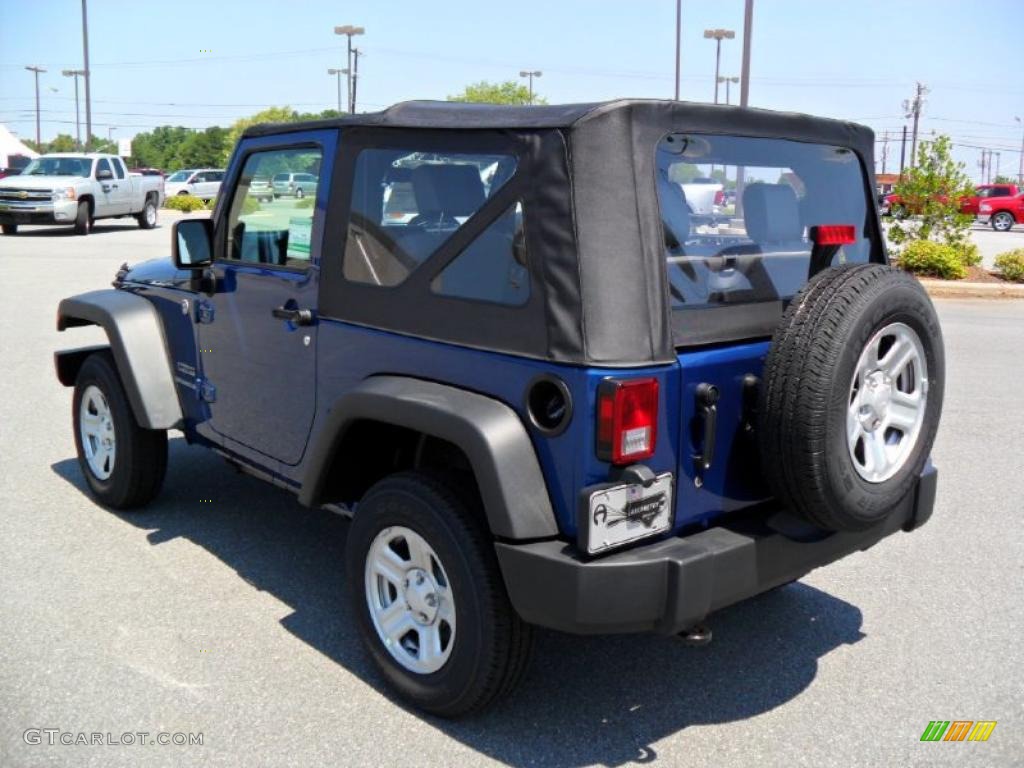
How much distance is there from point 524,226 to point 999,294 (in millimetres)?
14782

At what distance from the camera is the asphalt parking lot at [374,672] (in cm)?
310

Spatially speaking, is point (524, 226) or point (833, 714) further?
point (833, 714)

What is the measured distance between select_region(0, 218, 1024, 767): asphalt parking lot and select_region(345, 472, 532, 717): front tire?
0.16 meters

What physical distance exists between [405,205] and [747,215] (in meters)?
1.19

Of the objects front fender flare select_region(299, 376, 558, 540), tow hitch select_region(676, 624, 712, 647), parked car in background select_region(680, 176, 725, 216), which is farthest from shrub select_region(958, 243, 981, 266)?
front fender flare select_region(299, 376, 558, 540)

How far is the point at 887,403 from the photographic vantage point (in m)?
3.17

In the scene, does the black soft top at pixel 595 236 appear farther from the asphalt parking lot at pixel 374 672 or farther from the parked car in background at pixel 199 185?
the parked car in background at pixel 199 185

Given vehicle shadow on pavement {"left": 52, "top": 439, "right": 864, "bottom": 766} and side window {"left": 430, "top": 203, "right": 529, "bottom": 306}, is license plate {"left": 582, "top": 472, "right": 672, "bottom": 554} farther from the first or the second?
vehicle shadow on pavement {"left": 52, "top": 439, "right": 864, "bottom": 766}

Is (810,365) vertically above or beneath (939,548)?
above

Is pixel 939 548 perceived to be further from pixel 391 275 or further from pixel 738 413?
pixel 391 275

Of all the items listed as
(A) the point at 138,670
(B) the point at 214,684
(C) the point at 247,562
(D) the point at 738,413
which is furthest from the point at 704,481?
(C) the point at 247,562

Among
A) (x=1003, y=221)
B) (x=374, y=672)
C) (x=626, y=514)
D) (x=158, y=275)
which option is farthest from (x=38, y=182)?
(x=1003, y=221)

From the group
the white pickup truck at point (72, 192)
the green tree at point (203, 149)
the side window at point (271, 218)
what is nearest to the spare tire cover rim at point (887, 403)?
the side window at point (271, 218)

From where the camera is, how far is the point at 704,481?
9.91 feet
